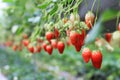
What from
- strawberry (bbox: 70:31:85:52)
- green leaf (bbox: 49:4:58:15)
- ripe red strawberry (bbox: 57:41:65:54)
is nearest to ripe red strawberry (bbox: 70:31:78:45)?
strawberry (bbox: 70:31:85:52)

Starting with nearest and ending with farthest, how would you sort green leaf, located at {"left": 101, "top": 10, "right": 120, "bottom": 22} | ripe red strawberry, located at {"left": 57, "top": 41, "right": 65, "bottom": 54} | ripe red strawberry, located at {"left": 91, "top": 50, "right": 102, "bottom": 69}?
green leaf, located at {"left": 101, "top": 10, "right": 120, "bottom": 22}
ripe red strawberry, located at {"left": 91, "top": 50, "right": 102, "bottom": 69}
ripe red strawberry, located at {"left": 57, "top": 41, "right": 65, "bottom": 54}

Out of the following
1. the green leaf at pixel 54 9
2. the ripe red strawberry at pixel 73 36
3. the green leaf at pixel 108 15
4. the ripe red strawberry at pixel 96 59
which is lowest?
the green leaf at pixel 108 15

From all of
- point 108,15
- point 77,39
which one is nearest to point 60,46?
point 77,39

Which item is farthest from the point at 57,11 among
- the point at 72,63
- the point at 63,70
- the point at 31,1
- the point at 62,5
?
the point at 72,63

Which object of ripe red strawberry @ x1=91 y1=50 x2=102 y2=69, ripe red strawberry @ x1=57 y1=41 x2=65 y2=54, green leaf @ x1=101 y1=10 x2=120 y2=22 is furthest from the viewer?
ripe red strawberry @ x1=57 y1=41 x2=65 y2=54

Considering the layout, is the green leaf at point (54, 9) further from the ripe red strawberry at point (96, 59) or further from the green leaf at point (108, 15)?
the green leaf at point (108, 15)

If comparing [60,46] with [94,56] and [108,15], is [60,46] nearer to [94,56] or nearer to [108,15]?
[94,56]

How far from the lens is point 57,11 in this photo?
163 cm

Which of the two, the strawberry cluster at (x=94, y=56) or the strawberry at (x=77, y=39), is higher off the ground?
the strawberry at (x=77, y=39)

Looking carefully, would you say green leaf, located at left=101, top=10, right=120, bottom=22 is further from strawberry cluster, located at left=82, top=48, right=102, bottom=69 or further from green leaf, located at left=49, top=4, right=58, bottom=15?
green leaf, located at left=49, top=4, right=58, bottom=15

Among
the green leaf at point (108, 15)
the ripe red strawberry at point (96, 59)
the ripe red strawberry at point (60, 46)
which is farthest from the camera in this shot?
the ripe red strawberry at point (60, 46)

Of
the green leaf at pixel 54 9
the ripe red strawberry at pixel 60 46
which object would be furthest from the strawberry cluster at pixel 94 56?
the green leaf at pixel 54 9

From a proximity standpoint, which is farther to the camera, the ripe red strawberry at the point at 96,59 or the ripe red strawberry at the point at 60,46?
the ripe red strawberry at the point at 60,46

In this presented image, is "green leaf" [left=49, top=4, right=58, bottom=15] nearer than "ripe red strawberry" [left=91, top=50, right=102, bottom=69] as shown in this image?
No
